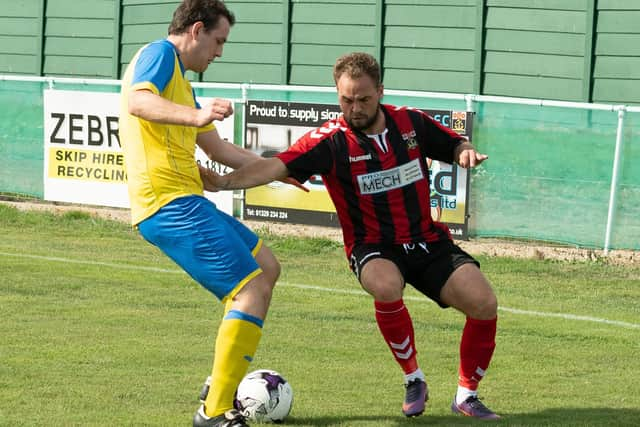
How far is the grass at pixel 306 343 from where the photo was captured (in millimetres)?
7059

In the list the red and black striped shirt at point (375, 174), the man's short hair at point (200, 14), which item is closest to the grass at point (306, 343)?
the red and black striped shirt at point (375, 174)

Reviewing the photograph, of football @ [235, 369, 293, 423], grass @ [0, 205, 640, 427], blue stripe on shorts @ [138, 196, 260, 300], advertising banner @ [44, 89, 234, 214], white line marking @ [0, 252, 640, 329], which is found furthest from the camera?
advertising banner @ [44, 89, 234, 214]

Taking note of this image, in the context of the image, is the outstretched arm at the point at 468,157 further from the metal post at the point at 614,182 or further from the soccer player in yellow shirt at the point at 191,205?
the metal post at the point at 614,182

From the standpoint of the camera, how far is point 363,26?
17797 mm

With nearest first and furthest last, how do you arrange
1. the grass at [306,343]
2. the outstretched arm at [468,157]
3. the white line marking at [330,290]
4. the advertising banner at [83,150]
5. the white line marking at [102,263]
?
1. the outstretched arm at [468,157]
2. the grass at [306,343]
3. the white line marking at [330,290]
4. the white line marking at [102,263]
5. the advertising banner at [83,150]

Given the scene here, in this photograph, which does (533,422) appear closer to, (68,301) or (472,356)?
(472,356)

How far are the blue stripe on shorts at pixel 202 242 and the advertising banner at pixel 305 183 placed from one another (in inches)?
318

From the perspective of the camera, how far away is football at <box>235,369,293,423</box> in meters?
6.70


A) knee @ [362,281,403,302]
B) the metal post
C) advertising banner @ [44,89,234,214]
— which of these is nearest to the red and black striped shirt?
knee @ [362,281,403,302]

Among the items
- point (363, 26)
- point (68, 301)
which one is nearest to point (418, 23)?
point (363, 26)

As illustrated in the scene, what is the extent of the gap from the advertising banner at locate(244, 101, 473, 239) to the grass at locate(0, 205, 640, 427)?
1.02 meters

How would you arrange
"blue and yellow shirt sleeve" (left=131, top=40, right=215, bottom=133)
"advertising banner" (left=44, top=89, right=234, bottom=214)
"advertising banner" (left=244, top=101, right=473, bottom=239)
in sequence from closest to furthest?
"blue and yellow shirt sleeve" (left=131, top=40, right=215, bottom=133), "advertising banner" (left=244, top=101, right=473, bottom=239), "advertising banner" (left=44, top=89, right=234, bottom=214)

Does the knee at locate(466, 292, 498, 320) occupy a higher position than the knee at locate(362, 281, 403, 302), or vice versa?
the knee at locate(362, 281, 403, 302)

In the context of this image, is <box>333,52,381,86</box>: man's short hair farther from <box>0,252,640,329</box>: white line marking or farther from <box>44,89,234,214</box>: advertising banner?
<box>44,89,234,214</box>: advertising banner
